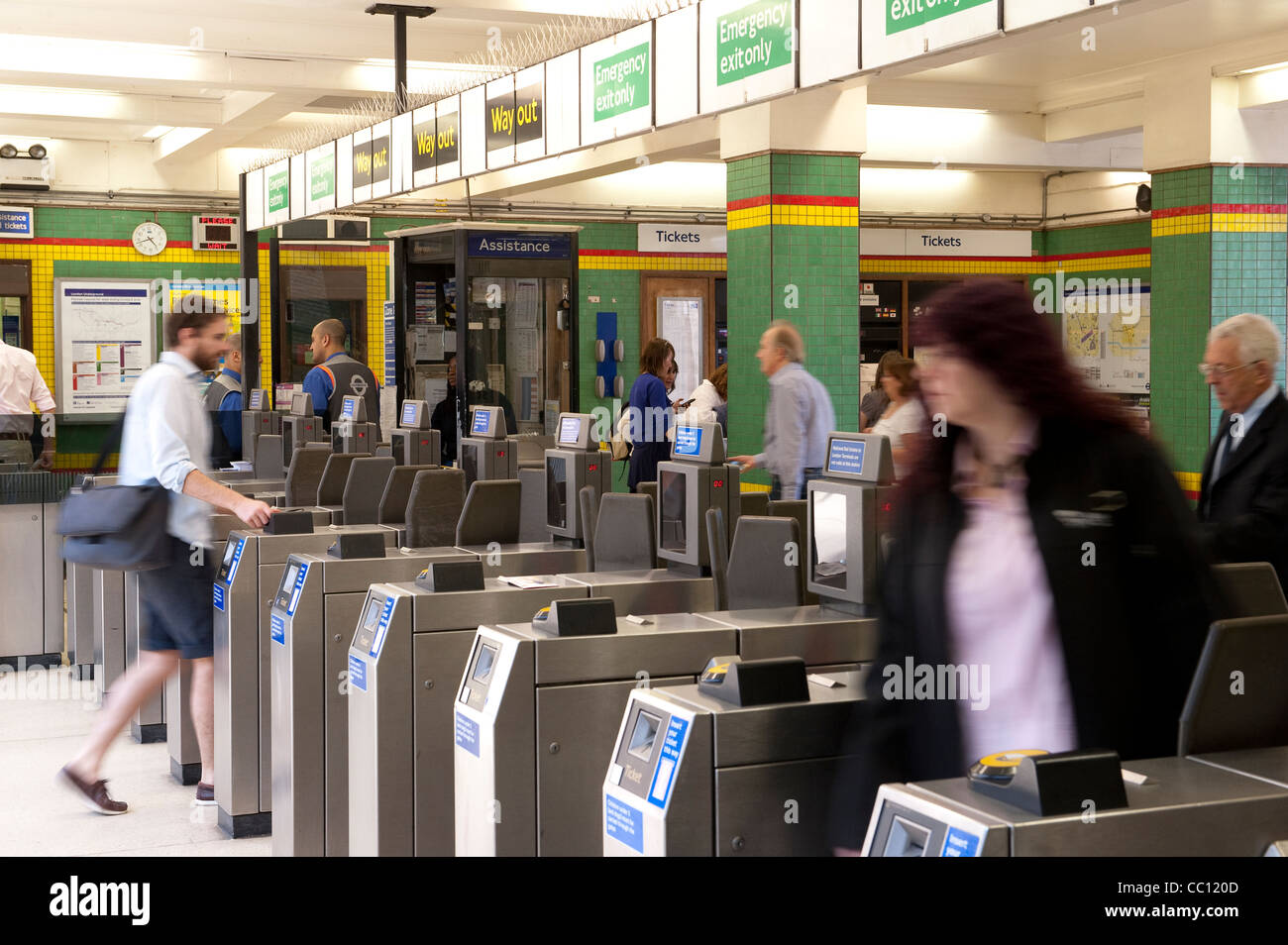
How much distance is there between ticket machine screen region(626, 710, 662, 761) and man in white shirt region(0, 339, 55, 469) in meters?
5.60

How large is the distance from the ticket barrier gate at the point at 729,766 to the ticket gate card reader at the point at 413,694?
3.46 feet

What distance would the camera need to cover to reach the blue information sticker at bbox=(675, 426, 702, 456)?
3.46 meters

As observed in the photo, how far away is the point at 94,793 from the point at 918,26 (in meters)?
3.36

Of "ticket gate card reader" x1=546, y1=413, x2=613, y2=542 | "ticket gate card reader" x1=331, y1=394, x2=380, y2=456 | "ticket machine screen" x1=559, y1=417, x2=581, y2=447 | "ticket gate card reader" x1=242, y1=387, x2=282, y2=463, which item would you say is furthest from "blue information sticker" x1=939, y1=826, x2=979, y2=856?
"ticket gate card reader" x1=242, y1=387, x2=282, y2=463

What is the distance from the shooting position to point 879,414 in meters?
6.87

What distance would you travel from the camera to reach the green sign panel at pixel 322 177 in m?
8.07

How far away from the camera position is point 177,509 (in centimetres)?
416

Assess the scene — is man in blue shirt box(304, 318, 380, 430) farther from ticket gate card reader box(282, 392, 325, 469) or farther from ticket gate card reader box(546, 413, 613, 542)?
ticket gate card reader box(546, 413, 613, 542)

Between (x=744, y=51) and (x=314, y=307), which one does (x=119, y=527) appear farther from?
(x=314, y=307)

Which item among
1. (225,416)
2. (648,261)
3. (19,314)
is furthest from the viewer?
(648,261)

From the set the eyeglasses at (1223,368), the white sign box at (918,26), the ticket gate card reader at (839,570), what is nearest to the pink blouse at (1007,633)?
the ticket gate card reader at (839,570)

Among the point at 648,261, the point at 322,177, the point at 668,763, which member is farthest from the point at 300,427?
the point at 648,261
